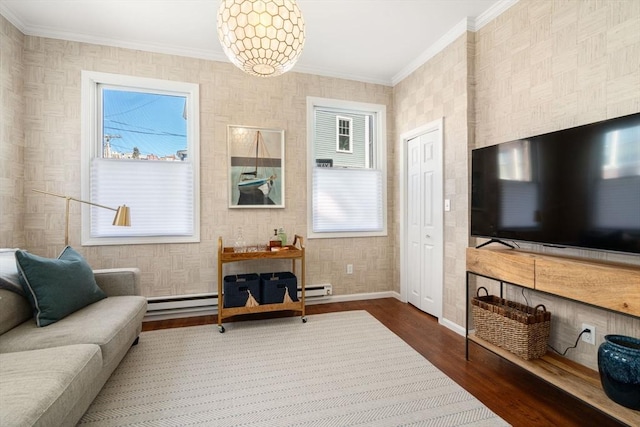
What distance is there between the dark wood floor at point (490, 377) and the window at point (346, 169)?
112cm

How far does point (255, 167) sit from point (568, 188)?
110 inches

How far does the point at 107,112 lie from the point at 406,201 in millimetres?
3489

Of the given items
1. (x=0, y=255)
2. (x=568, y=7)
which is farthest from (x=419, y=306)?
(x=0, y=255)

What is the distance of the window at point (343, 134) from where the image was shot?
151 inches

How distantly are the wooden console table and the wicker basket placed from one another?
5 cm

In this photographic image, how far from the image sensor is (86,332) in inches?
67.3

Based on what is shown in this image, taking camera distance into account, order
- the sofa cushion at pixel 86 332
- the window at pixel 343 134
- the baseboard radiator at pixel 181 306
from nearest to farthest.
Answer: the sofa cushion at pixel 86 332, the baseboard radiator at pixel 181 306, the window at pixel 343 134

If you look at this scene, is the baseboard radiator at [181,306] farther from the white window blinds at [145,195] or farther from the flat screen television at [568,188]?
the flat screen television at [568,188]

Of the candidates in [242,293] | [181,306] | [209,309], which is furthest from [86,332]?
[209,309]

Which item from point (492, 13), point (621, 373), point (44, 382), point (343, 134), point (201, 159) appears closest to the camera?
point (44, 382)

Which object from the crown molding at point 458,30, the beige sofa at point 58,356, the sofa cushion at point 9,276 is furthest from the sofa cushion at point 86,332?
the crown molding at point 458,30

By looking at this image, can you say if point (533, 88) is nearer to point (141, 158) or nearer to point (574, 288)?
point (574, 288)

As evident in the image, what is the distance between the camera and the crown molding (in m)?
Result: 2.47

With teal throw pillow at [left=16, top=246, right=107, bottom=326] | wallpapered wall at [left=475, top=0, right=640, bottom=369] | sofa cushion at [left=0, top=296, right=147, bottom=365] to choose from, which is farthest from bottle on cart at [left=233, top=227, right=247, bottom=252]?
wallpapered wall at [left=475, top=0, right=640, bottom=369]
